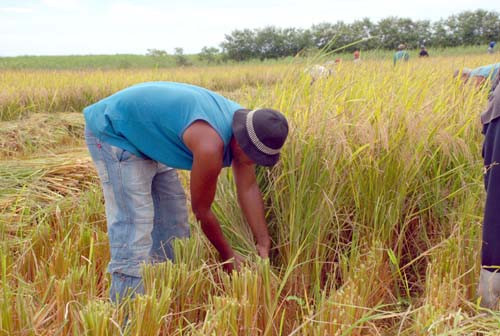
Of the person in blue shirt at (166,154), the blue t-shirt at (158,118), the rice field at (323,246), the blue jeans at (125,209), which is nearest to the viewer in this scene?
the rice field at (323,246)

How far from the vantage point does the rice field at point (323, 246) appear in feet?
4.80

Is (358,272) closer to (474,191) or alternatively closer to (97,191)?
(474,191)

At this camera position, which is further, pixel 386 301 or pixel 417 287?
pixel 417 287

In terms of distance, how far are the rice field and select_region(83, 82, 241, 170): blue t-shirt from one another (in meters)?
0.35

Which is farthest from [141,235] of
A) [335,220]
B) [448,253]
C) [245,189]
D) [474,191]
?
[474,191]

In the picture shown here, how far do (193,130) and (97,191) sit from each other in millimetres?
1456

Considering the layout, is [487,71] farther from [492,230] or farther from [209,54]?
[209,54]

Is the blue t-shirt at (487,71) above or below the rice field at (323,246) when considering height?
above

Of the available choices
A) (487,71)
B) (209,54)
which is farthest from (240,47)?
(487,71)

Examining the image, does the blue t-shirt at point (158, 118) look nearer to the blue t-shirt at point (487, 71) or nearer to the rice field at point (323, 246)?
the rice field at point (323, 246)

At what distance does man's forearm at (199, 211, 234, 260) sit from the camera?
1896mm

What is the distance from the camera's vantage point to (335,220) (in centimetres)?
217

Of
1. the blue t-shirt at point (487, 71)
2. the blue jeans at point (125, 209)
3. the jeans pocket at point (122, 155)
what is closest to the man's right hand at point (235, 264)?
the blue jeans at point (125, 209)

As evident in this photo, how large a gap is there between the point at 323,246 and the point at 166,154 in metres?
0.81
